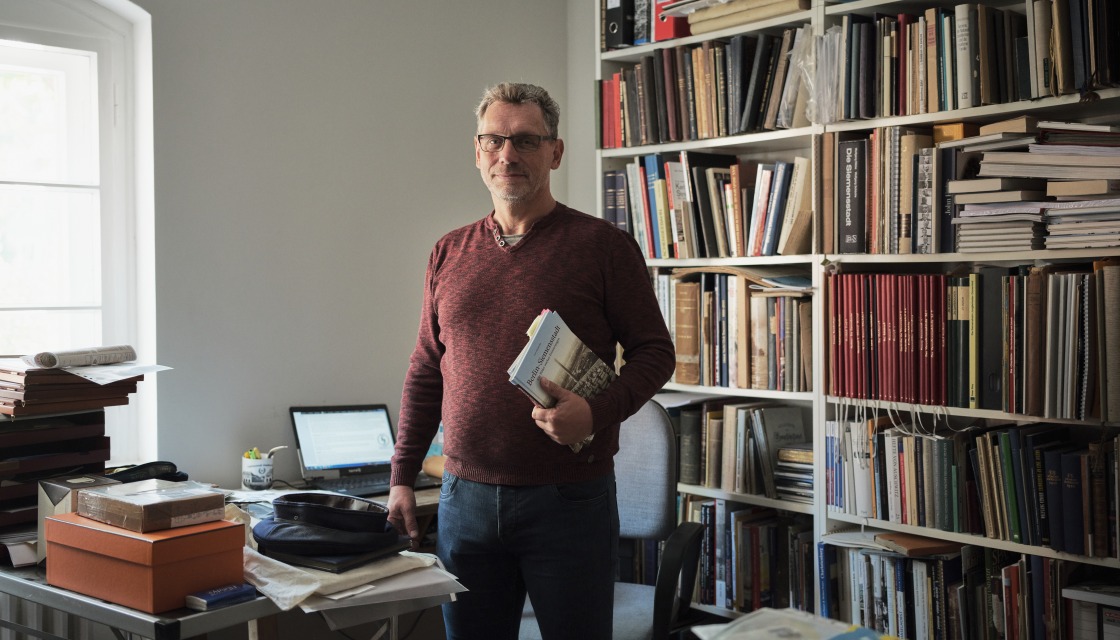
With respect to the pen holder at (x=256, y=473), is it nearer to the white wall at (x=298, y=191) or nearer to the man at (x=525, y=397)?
the white wall at (x=298, y=191)

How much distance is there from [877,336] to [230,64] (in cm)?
196

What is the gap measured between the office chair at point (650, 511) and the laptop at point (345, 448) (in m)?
0.66

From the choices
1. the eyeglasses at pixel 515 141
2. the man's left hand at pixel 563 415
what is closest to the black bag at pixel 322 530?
the man's left hand at pixel 563 415

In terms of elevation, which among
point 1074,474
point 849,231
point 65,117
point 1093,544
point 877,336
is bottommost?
point 1093,544

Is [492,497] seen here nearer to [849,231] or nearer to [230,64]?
[849,231]

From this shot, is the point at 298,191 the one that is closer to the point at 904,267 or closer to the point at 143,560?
the point at 143,560

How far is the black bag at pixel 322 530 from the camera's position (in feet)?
5.74

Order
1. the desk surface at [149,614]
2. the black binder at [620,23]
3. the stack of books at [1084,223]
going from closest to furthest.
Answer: the desk surface at [149,614], the stack of books at [1084,223], the black binder at [620,23]

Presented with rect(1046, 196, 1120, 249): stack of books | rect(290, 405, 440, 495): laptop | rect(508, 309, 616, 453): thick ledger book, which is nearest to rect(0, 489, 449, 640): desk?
rect(508, 309, 616, 453): thick ledger book

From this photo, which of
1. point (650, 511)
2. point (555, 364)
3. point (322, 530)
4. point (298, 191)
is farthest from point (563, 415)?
point (298, 191)

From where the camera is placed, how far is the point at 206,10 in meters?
2.80

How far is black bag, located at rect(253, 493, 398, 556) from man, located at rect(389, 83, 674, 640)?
20cm

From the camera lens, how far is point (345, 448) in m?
3.01

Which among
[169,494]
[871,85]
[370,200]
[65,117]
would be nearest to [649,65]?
[871,85]
